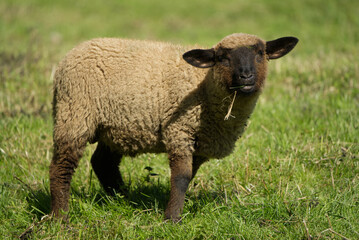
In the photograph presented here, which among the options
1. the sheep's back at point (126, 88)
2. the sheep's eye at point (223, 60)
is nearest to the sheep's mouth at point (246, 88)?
the sheep's eye at point (223, 60)

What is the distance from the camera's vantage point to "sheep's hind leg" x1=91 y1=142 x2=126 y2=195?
221 inches

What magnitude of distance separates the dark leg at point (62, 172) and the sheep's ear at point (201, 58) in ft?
4.96

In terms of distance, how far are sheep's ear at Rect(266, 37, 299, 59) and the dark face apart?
0.33m

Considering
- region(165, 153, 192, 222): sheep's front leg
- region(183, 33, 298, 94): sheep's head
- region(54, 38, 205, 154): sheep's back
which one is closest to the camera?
region(183, 33, 298, 94): sheep's head

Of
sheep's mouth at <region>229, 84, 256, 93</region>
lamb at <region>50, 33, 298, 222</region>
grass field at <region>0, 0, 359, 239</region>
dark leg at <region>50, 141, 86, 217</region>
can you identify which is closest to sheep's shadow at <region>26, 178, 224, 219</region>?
grass field at <region>0, 0, 359, 239</region>

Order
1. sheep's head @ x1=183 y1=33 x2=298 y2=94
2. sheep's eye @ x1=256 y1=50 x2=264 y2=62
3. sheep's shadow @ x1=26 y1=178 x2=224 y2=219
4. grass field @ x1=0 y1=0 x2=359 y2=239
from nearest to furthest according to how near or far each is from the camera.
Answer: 1. grass field @ x1=0 y1=0 x2=359 y2=239
2. sheep's head @ x1=183 y1=33 x2=298 y2=94
3. sheep's eye @ x1=256 y1=50 x2=264 y2=62
4. sheep's shadow @ x1=26 y1=178 x2=224 y2=219

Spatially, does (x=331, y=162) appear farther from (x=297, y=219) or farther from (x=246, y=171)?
(x=297, y=219)

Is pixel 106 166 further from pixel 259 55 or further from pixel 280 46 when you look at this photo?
pixel 280 46

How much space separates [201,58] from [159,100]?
2.09 feet

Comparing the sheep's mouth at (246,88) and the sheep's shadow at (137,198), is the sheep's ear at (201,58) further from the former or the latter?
the sheep's shadow at (137,198)

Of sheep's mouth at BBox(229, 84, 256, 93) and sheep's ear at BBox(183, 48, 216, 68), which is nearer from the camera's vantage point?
sheep's mouth at BBox(229, 84, 256, 93)

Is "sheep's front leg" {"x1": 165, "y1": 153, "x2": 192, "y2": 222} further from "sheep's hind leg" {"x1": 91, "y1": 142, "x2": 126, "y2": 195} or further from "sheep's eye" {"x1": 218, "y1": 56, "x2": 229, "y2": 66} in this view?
"sheep's hind leg" {"x1": 91, "y1": 142, "x2": 126, "y2": 195}

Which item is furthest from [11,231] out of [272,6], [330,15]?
[272,6]

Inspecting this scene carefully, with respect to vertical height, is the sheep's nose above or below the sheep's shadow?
above
